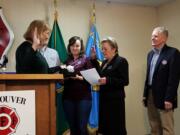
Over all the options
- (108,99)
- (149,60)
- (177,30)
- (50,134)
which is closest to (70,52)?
(108,99)

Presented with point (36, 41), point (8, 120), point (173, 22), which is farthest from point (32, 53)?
point (173, 22)

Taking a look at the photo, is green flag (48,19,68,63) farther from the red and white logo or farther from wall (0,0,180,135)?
the red and white logo

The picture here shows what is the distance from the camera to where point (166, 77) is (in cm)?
314

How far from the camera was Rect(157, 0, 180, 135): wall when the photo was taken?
13.8 feet

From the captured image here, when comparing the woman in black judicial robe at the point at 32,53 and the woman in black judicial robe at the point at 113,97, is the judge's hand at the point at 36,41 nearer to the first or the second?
the woman in black judicial robe at the point at 32,53

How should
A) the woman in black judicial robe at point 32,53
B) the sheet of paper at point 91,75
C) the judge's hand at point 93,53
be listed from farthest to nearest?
the judge's hand at point 93,53 → the sheet of paper at point 91,75 → the woman in black judicial robe at point 32,53

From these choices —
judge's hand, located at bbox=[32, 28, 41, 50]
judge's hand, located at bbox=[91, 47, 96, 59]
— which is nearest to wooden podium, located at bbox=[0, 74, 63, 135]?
judge's hand, located at bbox=[32, 28, 41, 50]

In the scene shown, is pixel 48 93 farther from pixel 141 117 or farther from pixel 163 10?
pixel 163 10

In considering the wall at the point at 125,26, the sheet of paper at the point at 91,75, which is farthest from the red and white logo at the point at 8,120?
the wall at the point at 125,26

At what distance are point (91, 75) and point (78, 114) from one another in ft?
1.44

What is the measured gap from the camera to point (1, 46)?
3525mm

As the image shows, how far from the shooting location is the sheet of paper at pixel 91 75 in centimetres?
Result: 271

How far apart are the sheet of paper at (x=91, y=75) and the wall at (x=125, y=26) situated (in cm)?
132

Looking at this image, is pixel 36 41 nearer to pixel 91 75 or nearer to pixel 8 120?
pixel 8 120
